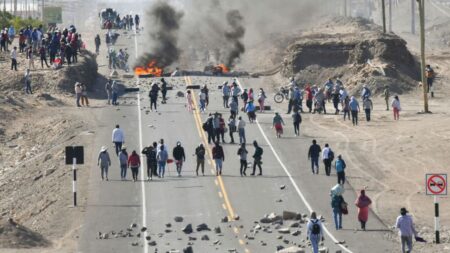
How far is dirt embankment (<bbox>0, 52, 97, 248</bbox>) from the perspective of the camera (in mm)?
43812

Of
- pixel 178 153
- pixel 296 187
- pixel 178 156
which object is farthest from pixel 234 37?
pixel 296 187

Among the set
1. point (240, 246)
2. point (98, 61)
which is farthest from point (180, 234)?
point (98, 61)

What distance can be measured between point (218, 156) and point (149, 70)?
3714 centimetres

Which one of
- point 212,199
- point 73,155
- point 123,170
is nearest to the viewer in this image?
point 212,199

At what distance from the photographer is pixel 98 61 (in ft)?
305

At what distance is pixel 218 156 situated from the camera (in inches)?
1978

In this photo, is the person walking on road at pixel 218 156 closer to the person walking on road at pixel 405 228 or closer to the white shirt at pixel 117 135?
the white shirt at pixel 117 135

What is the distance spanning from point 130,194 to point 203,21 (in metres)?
51.4

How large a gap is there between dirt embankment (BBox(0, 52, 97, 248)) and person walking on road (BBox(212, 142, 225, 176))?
5338 millimetres

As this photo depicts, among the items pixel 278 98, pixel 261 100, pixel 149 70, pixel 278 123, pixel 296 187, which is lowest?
pixel 296 187

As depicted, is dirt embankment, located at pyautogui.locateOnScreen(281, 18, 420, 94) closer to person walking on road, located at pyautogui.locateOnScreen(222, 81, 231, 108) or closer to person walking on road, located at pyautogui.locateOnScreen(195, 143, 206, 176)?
person walking on road, located at pyautogui.locateOnScreen(222, 81, 231, 108)

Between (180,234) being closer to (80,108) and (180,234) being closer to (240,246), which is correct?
(240,246)

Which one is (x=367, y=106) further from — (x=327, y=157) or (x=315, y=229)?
(x=315, y=229)

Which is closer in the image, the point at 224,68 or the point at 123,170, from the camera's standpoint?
the point at 123,170
